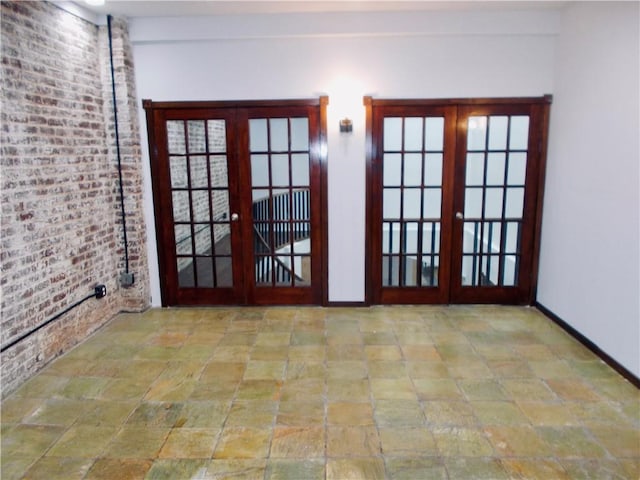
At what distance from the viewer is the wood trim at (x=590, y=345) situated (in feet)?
10.5

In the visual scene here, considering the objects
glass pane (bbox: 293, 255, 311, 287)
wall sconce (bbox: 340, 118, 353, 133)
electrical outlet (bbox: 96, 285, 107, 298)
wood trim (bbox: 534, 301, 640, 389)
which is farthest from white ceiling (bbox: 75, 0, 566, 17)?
wood trim (bbox: 534, 301, 640, 389)

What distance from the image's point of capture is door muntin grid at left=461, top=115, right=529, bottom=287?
4.48m

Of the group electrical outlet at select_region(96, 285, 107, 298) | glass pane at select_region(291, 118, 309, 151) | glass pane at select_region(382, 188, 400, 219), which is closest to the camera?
electrical outlet at select_region(96, 285, 107, 298)

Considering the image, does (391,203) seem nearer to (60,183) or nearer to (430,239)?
(430,239)

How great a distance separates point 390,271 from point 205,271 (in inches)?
79.7

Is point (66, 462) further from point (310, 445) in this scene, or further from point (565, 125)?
point (565, 125)

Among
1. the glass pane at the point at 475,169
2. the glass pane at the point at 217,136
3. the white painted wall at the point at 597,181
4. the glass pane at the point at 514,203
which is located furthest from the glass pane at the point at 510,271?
the glass pane at the point at 217,136

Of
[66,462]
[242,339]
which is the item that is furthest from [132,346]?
[66,462]

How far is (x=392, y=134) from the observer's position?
450 centimetres

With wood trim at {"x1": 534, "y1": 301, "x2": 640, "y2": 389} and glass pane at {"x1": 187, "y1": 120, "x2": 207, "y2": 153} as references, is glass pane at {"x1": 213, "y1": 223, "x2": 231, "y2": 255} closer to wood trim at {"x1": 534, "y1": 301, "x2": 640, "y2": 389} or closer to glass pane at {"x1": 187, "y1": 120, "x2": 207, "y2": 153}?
glass pane at {"x1": 187, "y1": 120, "x2": 207, "y2": 153}

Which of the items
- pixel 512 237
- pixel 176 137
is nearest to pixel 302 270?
pixel 176 137

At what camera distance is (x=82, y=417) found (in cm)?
286

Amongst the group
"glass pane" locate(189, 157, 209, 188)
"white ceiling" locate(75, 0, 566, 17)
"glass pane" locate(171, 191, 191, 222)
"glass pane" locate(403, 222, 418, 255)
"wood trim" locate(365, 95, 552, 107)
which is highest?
"white ceiling" locate(75, 0, 566, 17)

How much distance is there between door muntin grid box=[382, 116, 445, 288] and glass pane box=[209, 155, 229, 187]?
1653 mm
